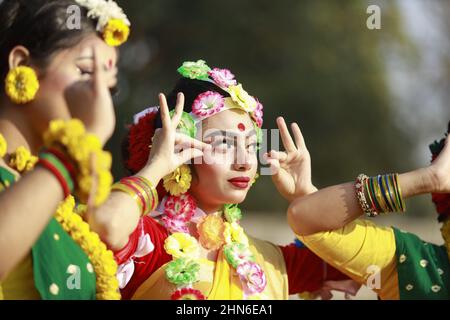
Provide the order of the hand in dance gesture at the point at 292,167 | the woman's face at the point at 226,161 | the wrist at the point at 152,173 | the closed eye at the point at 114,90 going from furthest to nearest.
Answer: the hand in dance gesture at the point at 292,167, the woman's face at the point at 226,161, the wrist at the point at 152,173, the closed eye at the point at 114,90

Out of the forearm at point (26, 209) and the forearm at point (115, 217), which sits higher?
the forearm at point (115, 217)

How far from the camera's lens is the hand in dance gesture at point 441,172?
3145mm

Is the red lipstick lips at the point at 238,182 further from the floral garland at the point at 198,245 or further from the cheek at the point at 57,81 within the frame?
the cheek at the point at 57,81

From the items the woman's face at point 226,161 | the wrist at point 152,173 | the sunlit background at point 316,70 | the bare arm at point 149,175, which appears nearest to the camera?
the bare arm at point 149,175

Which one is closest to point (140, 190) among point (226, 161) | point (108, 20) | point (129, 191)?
point (129, 191)

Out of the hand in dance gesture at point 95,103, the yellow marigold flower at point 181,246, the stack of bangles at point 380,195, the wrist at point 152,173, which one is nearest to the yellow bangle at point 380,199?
the stack of bangles at point 380,195

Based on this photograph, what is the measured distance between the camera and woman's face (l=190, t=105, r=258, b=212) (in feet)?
10.8

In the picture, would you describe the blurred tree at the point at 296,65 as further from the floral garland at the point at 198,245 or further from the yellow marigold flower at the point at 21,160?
the yellow marigold flower at the point at 21,160

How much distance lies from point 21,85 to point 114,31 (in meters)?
0.36

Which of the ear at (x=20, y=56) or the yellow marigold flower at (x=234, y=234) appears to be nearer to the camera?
the ear at (x=20, y=56)

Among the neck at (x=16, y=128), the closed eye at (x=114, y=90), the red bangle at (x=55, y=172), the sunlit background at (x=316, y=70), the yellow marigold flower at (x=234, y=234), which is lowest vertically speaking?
the red bangle at (x=55, y=172)

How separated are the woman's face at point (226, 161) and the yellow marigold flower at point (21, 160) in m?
0.93

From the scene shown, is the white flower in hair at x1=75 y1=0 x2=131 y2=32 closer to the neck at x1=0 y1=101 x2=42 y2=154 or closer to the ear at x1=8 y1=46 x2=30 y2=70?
the ear at x1=8 y1=46 x2=30 y2=70

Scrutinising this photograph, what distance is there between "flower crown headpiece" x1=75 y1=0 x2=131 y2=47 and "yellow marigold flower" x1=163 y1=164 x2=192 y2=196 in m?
0.83
